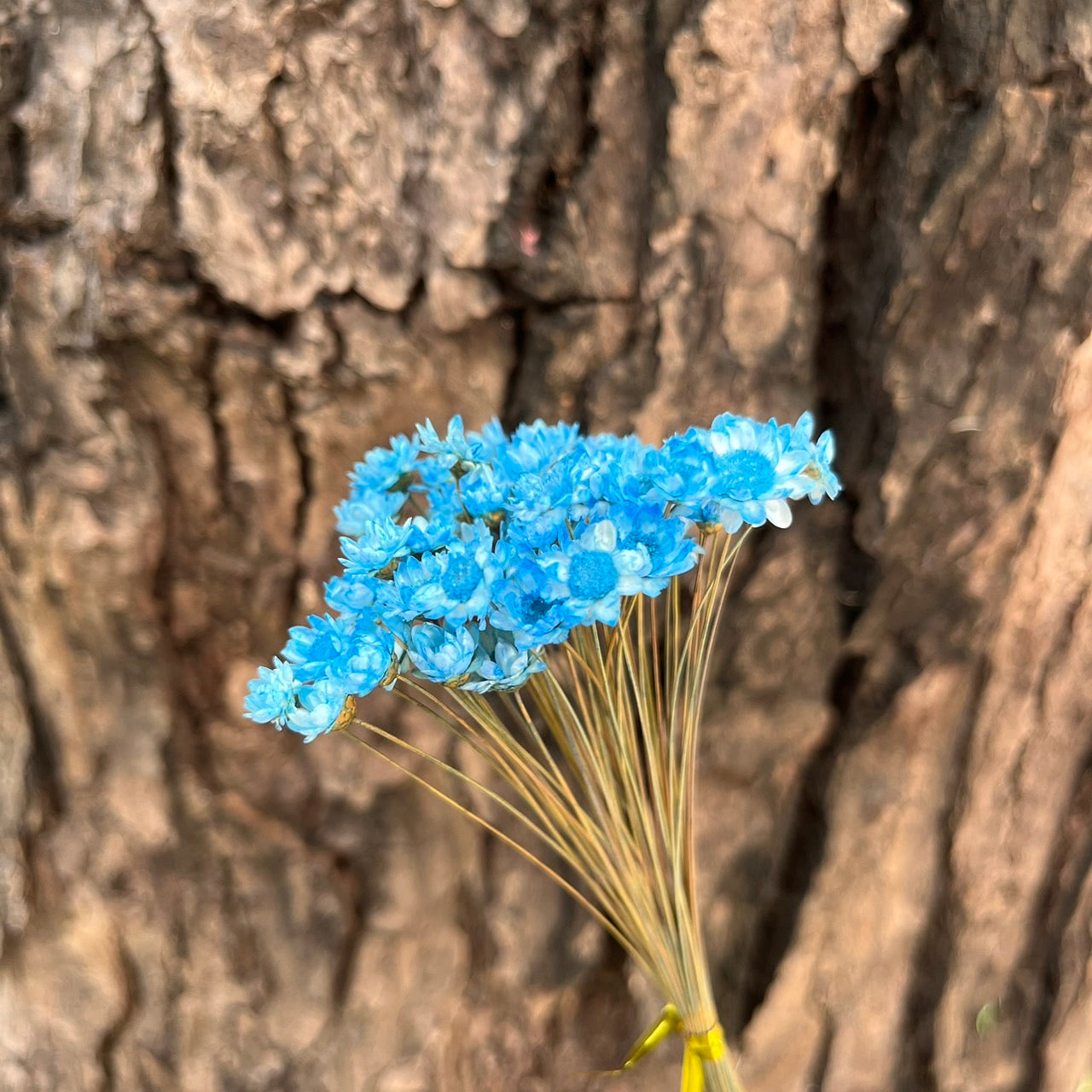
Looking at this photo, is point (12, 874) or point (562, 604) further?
point (12, 874)

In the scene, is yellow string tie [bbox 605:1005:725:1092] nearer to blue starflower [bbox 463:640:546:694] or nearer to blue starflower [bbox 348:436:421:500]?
blue starflower [bbox 463:640:546:694]

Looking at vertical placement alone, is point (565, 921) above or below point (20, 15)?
below

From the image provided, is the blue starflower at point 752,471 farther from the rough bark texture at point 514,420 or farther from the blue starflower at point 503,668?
the rough bark texture at point 514,420

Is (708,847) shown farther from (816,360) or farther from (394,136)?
(394,136)

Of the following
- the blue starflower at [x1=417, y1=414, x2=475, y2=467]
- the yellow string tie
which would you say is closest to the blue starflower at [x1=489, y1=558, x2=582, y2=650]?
the blue starflower at [x1=417, y1=414, x2=475, y2=467]

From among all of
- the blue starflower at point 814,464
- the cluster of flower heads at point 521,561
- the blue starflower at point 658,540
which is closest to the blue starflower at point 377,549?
the cluster of flower heads at point 521,561

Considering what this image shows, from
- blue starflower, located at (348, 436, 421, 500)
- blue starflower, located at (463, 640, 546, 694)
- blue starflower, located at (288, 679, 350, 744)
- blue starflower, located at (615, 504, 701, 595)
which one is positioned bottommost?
blue starflower, located at (288, 679, 350, 744)

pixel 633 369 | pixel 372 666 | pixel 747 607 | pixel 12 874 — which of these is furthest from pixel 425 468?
pixel 12 874
